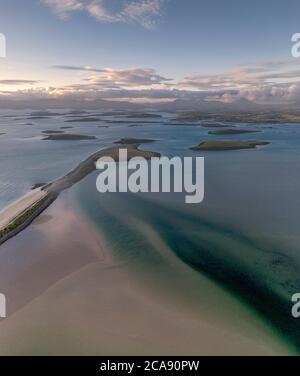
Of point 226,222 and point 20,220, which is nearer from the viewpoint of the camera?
point 226,222

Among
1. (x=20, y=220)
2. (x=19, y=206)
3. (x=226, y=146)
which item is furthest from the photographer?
(x=226, y=146)

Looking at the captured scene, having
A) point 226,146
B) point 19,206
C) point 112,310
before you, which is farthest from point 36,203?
point 226,146

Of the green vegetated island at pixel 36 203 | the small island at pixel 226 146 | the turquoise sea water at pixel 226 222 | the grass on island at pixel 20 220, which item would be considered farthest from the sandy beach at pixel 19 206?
the small island at pixel 226 146

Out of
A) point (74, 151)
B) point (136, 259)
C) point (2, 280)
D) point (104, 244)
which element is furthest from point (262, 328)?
point (74, 151)

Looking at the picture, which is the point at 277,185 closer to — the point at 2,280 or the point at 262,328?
the point at 262,328

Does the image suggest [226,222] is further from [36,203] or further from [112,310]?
[36,203]

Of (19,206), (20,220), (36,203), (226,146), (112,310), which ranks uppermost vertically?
(226,146)

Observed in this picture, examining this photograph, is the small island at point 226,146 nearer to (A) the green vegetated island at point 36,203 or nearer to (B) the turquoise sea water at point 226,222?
(B) the turquoise sea water at point 226,222
